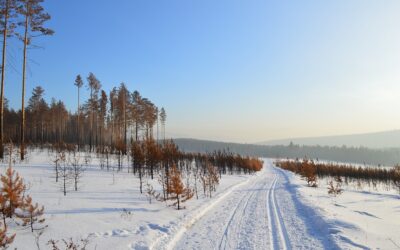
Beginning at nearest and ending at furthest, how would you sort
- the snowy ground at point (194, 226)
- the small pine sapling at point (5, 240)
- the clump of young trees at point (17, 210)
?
the small pine sapling at point (5, 240) → the snowy ground at point (194, 226) → the clump of young trees at point (17, 210)

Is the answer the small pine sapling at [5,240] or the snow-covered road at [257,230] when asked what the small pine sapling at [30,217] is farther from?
the snow-covered road at [257,230]

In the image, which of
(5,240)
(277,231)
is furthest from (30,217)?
(277,231)

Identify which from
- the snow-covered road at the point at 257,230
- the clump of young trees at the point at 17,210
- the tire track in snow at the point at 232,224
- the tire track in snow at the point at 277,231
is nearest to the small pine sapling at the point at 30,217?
the clump of young trees at the point at 17,210

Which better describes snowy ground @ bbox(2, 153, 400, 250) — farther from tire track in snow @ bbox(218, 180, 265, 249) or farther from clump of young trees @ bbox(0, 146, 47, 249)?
clump of young trees @ bbox(0, 146, 47, 249)

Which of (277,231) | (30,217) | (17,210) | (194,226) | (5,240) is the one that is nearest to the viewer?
(5,240)

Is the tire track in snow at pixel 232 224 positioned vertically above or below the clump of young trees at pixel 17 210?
below

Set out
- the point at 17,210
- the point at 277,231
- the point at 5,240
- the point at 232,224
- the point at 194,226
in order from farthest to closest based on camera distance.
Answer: the point at 232,224 < the point at 194,226 < the point at 277,231 < the point at 17,210 < the point at 5,240

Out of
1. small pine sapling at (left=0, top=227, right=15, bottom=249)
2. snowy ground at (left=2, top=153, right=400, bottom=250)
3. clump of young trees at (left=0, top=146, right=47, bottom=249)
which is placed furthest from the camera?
clump of young trees at (left=0, top=146, right=47, bottom=249)

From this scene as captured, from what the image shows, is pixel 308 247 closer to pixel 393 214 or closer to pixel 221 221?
pixel 221 221

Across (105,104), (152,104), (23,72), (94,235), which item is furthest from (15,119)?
(94,235)

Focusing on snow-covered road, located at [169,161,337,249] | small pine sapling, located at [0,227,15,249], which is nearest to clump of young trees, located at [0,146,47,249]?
small pine sapling, located at [0,227,15,249]

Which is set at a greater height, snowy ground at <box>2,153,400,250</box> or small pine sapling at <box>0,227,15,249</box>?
small pine sapling at <box>0,227,15,249</box>

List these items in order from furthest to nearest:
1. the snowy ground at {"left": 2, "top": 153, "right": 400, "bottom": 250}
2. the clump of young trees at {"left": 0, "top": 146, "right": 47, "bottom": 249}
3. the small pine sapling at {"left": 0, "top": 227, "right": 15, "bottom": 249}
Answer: the clump of young trees at {"left": 0, "top": 146, "right": 47, "bottom": 249}
the snowy ground at {"left": 2, "top": 153, "right": 400, "bottom": 250}
the small pine sapling at {"left": 0, "top": 227, "right": 15, "bottom": 249}

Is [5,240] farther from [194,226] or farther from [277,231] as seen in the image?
[277,231]
